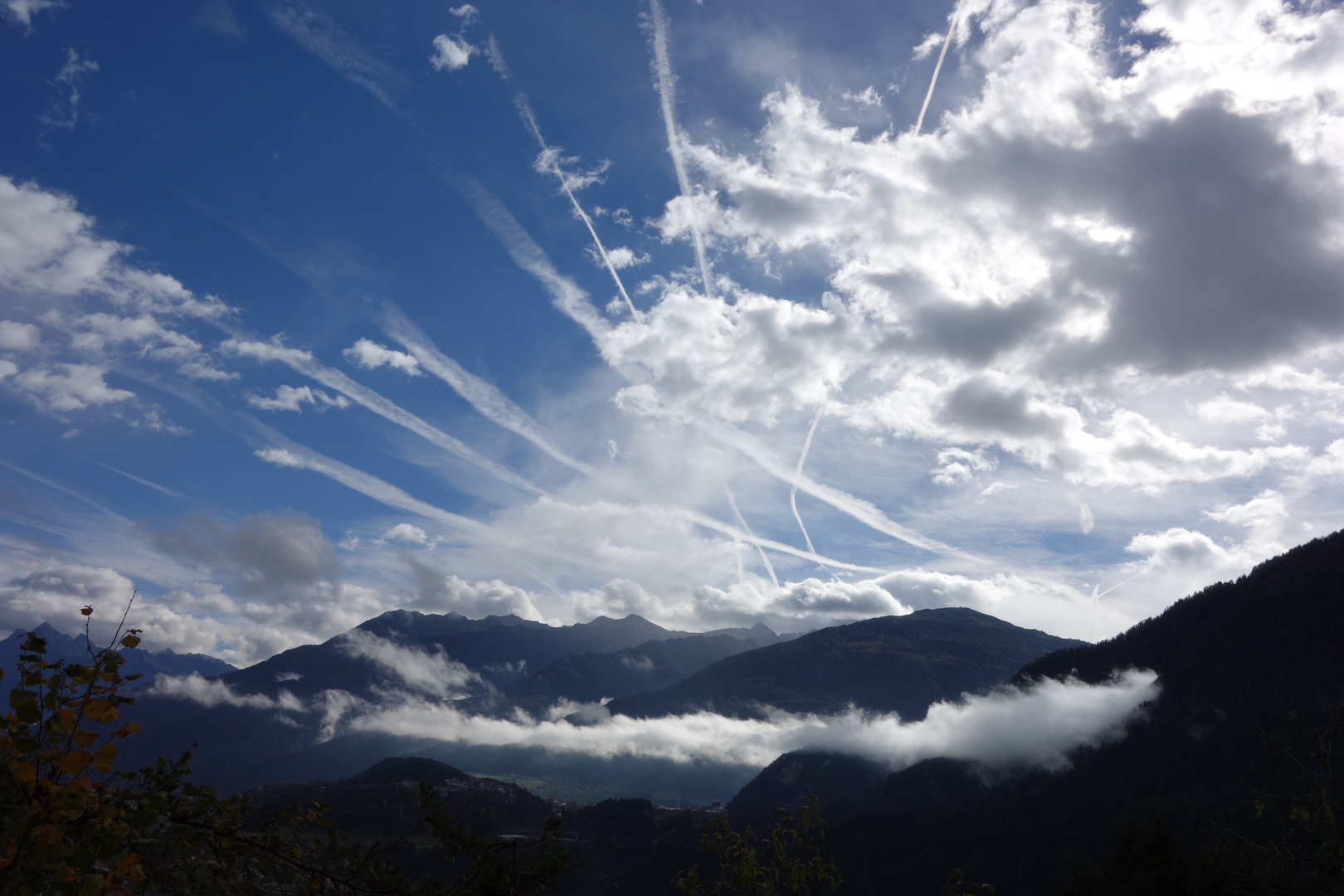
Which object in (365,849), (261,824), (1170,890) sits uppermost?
(261,824)

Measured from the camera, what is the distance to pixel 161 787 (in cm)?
619

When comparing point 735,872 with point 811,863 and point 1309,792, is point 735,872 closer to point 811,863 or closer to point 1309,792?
point 811,863

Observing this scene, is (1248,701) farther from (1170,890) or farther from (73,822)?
(1170,890)

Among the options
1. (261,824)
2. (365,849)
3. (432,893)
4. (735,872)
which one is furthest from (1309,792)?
(261,824)

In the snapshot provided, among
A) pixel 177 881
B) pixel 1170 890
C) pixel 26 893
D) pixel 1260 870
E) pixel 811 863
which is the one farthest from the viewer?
pixel 1170 890

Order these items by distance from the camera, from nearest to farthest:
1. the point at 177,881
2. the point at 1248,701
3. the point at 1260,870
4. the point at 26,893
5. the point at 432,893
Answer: the point at 26,893, the point at 177,881, the point at 432,893, the point at 1260,870, the point at 1248,701

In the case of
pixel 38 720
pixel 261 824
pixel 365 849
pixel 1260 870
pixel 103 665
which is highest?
pixel 103 665

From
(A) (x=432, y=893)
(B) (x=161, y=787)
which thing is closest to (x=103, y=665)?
(B) (x=161, y=787)

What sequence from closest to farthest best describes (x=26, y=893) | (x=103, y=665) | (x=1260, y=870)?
1. (x=26, y=893)
2. (x=103, y=665)
3. (x=1260, y=870)

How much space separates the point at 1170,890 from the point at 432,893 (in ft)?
215

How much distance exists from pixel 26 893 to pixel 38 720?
1.04 m

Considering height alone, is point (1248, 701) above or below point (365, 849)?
above

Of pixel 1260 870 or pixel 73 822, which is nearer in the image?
pixel 73 822

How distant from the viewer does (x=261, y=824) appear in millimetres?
7137
